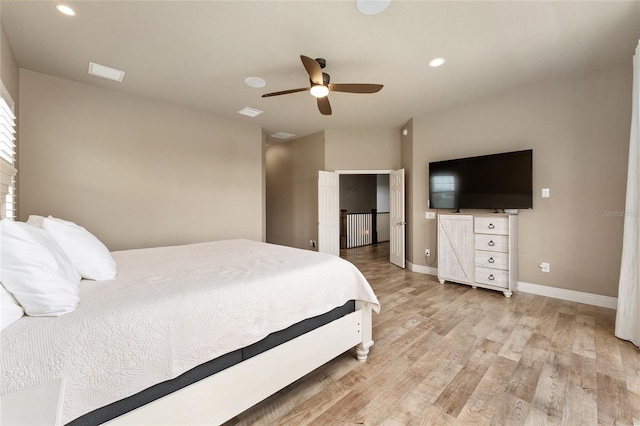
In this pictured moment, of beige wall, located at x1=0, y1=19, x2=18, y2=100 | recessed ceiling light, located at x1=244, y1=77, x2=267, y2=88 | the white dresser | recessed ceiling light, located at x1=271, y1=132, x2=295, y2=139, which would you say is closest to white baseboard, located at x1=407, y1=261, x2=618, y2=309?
the white dresser

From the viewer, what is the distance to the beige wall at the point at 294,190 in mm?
5562

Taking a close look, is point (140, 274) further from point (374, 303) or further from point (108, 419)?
point (374, 303)

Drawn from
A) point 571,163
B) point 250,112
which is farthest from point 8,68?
point 571,163

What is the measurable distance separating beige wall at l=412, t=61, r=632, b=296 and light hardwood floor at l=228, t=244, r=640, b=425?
1.96 feet

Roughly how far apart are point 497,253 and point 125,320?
385 cm

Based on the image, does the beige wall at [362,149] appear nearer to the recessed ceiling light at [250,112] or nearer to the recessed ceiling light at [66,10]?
the recessed ceiling light at [250,112]

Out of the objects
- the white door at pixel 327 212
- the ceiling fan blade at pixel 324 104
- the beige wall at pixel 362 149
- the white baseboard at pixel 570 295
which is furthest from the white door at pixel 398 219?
the ceiling fan blade at pixel 324 104

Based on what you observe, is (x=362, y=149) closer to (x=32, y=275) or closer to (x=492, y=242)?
(x=492, y=242)

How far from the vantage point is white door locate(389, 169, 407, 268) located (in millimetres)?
4742

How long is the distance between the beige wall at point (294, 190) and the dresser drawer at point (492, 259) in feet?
9.88

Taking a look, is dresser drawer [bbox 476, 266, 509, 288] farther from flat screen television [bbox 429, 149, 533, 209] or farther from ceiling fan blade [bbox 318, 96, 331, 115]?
ceiling fan blade [bbox 318, 96, 331, 115]

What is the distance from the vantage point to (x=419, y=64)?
282 centimetres

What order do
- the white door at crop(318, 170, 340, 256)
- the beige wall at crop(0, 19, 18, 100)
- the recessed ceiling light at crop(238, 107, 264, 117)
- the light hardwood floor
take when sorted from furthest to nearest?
the white door at crop(318, 170, 340, 256), the recessed ceiling light at crop(238, 107, 264, 117), the beige wall at crop(0, 19, 18, 100), the light hardwood floor

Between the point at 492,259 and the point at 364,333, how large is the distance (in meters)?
2.40
